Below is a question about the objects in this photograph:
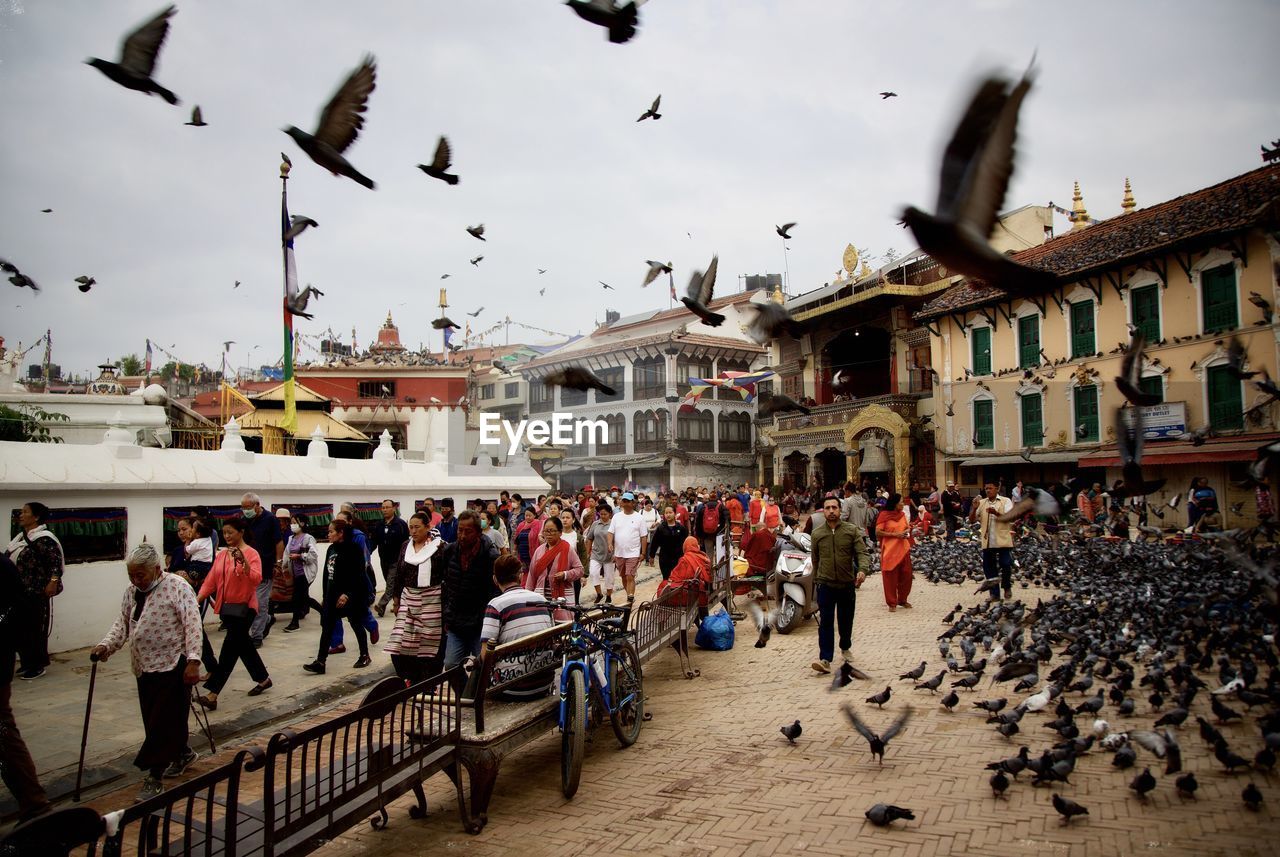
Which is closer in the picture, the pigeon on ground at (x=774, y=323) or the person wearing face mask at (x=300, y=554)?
the pigeon on ground at (x=774, y=323)

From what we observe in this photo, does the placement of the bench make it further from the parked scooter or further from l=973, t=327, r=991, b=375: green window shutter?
l=973, t=327, r=991, b=375: green window shutter

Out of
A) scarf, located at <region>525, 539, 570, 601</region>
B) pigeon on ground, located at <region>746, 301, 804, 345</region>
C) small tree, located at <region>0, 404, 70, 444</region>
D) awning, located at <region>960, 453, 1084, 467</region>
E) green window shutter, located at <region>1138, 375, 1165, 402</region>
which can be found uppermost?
green window shutter, located at <region>1138, 375, 1165, 402</region>

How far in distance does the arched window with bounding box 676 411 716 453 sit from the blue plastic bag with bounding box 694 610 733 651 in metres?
32.7

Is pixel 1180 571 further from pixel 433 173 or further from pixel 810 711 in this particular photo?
pixel 433 173

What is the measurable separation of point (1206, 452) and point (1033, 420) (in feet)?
21.4

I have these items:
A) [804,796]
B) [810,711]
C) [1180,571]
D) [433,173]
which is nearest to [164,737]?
[804,796]

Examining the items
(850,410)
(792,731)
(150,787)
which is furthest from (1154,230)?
(150,787)

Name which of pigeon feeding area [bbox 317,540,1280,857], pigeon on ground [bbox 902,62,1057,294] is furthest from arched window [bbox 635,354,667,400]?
pigeon on ground [bbox 902,62,1057,294]

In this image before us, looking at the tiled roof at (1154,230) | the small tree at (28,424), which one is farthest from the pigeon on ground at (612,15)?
the tiled roof at (1154,230)

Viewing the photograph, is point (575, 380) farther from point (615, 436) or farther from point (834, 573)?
point (615, 436)

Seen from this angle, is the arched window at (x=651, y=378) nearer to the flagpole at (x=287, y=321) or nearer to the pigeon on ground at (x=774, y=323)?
the flagpole at (x=287, y=321)

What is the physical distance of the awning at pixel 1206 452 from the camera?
19.6 m

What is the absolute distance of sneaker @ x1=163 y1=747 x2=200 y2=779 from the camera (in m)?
5.70

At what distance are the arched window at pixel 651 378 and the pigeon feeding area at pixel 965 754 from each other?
34.4 meters
